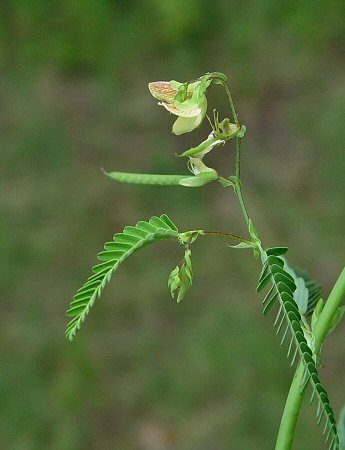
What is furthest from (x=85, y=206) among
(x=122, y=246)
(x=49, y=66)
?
(x=122, y=246)

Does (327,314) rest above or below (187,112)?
below

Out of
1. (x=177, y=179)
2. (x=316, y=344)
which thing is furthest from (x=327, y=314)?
(x=177, y=179)

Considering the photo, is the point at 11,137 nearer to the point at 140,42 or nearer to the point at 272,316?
the point at 140,42

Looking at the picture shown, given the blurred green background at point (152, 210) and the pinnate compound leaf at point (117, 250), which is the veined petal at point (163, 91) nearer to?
the pinnate compound leaf at point (117, 250)

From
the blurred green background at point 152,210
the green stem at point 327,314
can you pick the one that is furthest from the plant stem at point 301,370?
the blurred green background at point 152,210

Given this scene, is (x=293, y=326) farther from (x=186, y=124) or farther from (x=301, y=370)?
(x=186, y=124)
